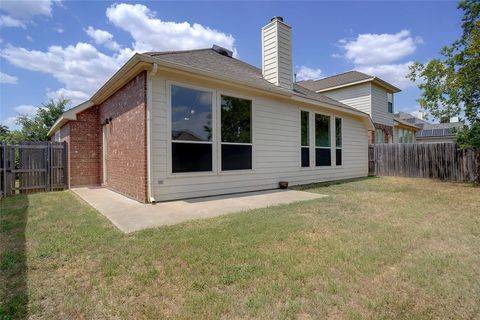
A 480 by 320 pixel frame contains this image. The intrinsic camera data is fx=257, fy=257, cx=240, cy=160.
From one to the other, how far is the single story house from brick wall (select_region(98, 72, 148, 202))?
0.09 ft

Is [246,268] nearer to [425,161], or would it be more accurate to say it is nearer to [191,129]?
[191,129]

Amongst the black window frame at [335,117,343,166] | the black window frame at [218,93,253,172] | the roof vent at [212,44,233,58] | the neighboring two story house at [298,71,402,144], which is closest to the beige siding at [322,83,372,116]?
the neighboring two story house at [298,71,402,144]

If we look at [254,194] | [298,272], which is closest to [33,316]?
[298,272]

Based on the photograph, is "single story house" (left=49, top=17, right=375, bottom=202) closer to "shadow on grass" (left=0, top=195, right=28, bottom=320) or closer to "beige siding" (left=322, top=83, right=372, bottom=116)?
"shadow on grass" (left=0, top=195, right=28, bottom=320)

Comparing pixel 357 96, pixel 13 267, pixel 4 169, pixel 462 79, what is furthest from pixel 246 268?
pixel 357 96

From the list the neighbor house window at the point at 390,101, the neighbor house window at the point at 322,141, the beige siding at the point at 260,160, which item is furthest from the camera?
the neighbor house window at the point at 390,101

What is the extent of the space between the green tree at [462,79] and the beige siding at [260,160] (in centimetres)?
382

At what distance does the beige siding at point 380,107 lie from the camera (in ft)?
56.1

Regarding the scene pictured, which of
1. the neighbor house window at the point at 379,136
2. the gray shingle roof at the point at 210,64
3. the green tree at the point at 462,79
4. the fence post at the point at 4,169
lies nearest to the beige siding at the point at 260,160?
the gray shingle roof at the point at 210,64

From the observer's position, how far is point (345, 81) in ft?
59.0

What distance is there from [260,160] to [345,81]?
1290 cm

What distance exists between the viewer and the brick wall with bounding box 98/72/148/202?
6.12 meters

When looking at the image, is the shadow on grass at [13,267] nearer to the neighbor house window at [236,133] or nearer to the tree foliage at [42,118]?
the neighbor house window at [236,133]

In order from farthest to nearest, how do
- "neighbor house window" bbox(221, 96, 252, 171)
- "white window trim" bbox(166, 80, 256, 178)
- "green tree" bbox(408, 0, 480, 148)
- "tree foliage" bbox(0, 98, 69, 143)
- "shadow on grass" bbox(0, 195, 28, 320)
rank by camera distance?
"tree foliage" bbox(0, 98, 69, 143)
"green tree" bbox(408, 0, 480, 148)
"neighbor house window" bbox(221, 96, 252, 171)
"white window trim" bbox(166, 80, 256, 178)
"shadow on grass" bbox(0, 195, 28, 320)
